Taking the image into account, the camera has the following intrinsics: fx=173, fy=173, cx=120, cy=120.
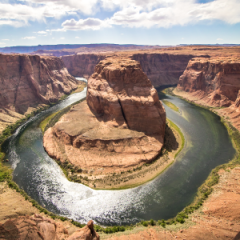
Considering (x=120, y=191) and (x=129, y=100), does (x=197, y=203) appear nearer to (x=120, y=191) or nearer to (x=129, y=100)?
(x=120, y=191)

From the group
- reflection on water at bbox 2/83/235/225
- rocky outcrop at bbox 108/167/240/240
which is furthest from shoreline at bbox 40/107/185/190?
rocky outcrop at bbox 108/167/240/240

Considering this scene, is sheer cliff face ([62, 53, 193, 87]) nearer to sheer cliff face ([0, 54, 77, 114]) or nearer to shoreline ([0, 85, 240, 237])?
sheer cliff face ([0, 54, 77, 114])

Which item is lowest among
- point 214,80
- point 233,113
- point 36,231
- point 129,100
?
point 36,231

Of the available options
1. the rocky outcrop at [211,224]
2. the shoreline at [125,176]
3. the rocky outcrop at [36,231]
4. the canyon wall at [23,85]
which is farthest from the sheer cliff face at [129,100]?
the canyon wall at [23,85]

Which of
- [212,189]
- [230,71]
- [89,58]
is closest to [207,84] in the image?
[230,71]

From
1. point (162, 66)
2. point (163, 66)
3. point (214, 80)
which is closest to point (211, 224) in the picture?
point (214, 80)

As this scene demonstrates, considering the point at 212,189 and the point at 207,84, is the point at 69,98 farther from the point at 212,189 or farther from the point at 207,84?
the point at 212,189
